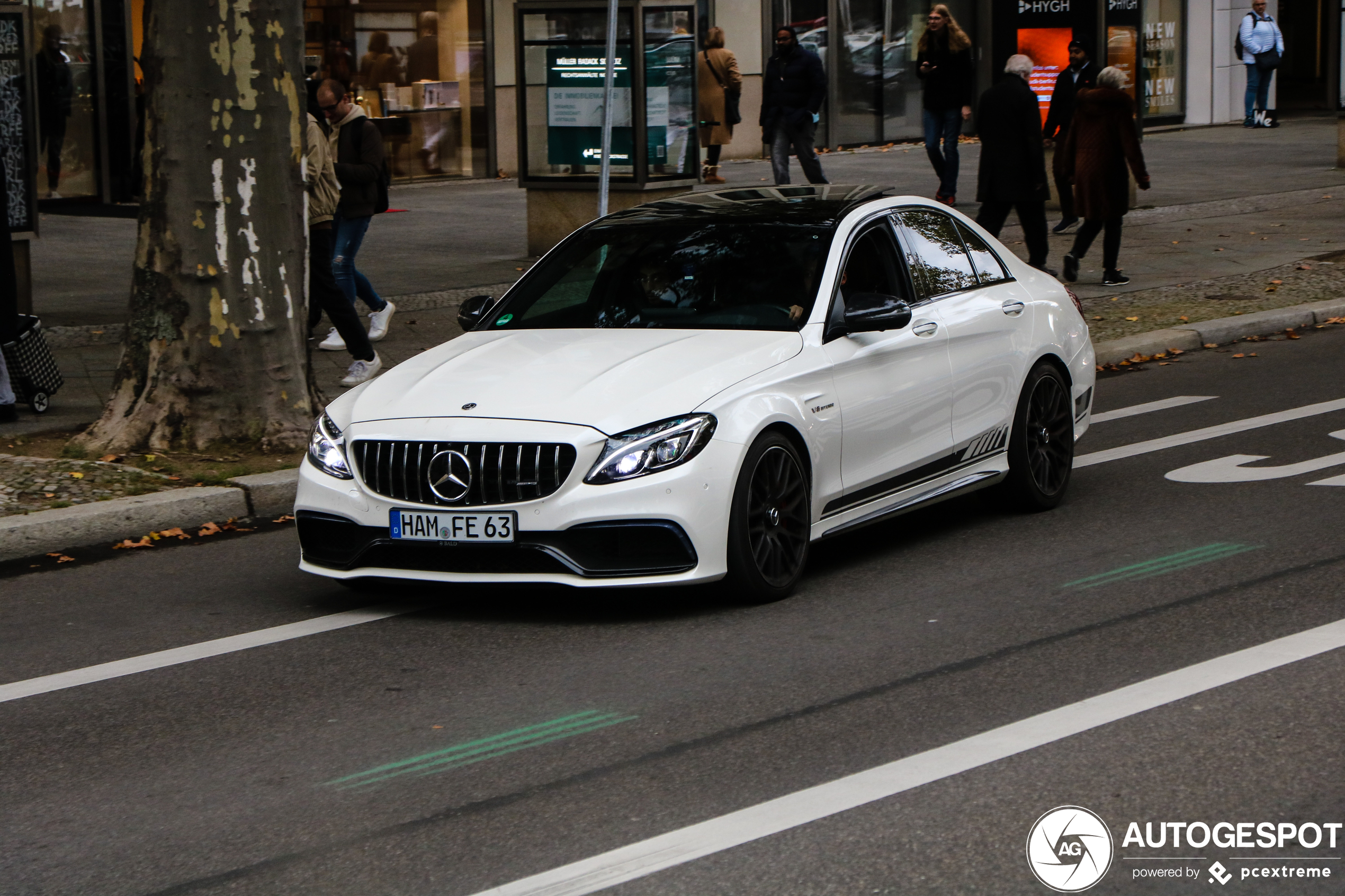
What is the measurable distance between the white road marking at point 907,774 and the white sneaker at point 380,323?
27.6ft

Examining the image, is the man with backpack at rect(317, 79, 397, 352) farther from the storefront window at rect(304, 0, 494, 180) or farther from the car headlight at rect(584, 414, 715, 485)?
the storefront window at rect(304, 0, 494, 180)

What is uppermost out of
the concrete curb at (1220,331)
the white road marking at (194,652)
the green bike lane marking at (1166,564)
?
the concrete curb at (1220,331)

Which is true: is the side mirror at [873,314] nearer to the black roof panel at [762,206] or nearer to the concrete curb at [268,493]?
the black roof panel at [762,206]

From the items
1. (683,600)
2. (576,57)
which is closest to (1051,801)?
(683,600)

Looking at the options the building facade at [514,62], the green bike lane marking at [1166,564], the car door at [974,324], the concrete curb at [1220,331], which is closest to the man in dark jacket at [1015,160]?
the concrete curb at [1220,331]

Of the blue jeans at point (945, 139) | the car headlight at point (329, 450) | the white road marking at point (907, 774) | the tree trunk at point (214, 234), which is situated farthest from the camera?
the blue jeans at point (945, 139)

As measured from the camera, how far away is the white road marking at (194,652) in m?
6.09

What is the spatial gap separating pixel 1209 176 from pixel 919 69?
5546 mm

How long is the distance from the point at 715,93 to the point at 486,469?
19290mm

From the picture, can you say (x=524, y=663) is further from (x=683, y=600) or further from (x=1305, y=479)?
(x=1305, y=479)

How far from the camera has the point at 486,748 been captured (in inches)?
205

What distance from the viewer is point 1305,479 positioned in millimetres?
8680

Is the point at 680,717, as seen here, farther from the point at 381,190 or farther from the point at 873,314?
the point at 381,190

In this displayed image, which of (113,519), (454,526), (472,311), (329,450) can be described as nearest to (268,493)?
(113,519)
